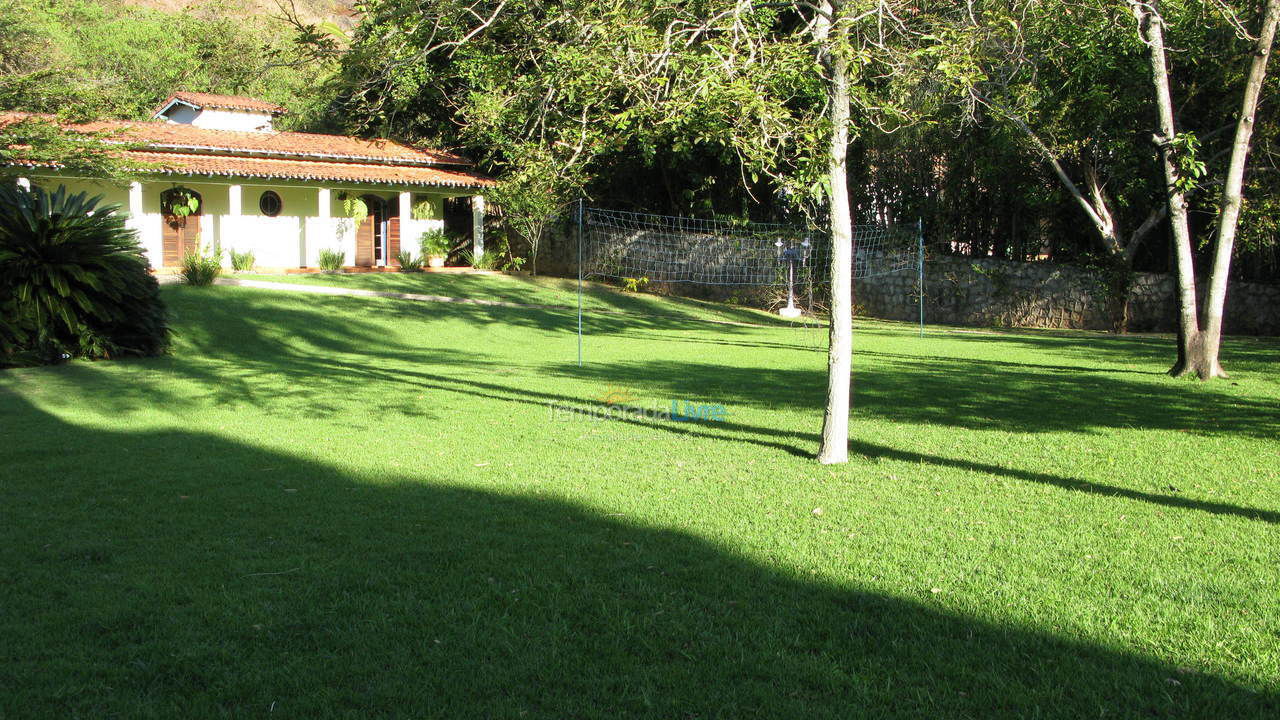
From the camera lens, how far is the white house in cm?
2698

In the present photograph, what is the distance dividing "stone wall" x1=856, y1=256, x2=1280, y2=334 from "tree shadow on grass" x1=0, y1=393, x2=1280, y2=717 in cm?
2125

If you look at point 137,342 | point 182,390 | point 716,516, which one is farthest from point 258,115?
point 716,516

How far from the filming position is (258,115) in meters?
34.5

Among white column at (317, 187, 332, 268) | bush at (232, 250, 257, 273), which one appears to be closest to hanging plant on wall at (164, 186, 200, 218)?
bush at (232, 250, 257, 273)

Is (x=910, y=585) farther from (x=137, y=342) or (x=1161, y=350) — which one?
(x=1161, y=350)

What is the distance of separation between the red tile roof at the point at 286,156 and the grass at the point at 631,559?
1724cm

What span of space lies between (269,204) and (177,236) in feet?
9.37

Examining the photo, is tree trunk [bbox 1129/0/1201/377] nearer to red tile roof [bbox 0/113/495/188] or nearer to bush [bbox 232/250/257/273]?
red tile roof [bbox 0/113/495/188]

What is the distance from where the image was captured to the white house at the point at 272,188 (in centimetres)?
2698

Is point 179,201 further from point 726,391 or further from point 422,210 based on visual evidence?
point 726,391

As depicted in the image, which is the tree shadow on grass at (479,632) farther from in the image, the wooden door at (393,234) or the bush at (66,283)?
the wooden door at (393,234)

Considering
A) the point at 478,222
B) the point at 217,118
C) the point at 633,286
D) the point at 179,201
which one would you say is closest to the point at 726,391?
the point at 633,286

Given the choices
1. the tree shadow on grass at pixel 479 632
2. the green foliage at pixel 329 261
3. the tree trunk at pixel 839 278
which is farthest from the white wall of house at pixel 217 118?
the tree shadow on grass at pixel 479 632

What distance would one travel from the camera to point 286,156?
2925 centimetres
